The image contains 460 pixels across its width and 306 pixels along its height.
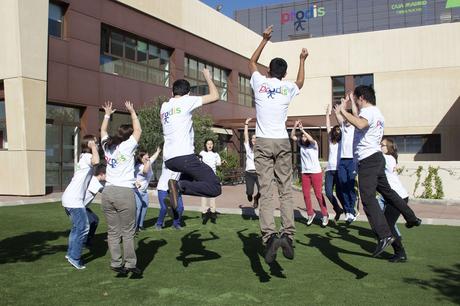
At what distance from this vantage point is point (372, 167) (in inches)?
222

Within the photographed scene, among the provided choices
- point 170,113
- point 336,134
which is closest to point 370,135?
point 170,113

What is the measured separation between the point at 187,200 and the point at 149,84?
10108mm

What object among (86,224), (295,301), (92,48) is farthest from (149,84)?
(295,301)

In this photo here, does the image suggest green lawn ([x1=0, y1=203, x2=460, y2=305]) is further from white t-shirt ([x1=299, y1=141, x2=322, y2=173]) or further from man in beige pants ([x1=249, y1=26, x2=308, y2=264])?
white t-shirt ([x1=299, y1=141, x2=322, y2=173])

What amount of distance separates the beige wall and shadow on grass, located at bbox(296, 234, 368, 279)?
40.1 feet

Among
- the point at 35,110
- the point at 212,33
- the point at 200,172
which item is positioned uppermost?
the point at 212,33

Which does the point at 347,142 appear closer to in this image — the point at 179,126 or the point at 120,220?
the point at 179,126

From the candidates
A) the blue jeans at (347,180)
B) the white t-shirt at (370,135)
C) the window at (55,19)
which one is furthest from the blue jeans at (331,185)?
the window at (55,19)

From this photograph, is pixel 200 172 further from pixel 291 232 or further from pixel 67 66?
pixel 67 66

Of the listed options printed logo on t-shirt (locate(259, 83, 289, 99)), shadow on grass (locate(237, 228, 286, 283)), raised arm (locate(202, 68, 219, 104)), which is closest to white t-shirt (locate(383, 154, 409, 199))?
shadow on grass (locate(237, 228, 286, 283))

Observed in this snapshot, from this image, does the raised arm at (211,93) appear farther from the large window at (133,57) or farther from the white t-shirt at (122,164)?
the large window at (133,57)

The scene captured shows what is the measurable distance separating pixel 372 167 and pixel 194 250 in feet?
9.60

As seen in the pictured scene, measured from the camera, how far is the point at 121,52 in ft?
71.1

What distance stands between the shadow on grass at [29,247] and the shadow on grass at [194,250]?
1886 mm
